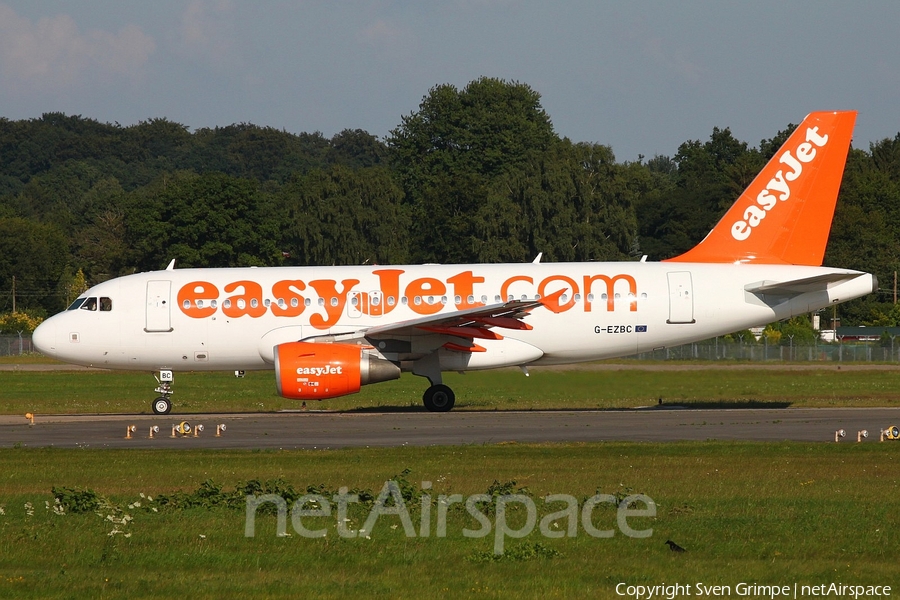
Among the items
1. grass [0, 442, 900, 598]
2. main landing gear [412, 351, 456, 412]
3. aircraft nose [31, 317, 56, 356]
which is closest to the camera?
grass [0, 442, 900, 598]

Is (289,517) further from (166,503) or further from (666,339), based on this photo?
(666,339)

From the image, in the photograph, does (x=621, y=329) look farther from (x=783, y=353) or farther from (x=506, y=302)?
(x=783, y=353)

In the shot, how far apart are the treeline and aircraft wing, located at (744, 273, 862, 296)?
5171 cm

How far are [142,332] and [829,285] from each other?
16879 mm

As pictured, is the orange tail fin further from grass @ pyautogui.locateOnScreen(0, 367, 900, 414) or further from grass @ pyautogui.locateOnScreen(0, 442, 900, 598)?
grass @ pyautogui.locateOnScreen(0, 442, 900, 598)

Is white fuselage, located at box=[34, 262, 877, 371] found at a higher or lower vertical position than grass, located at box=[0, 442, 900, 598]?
higher

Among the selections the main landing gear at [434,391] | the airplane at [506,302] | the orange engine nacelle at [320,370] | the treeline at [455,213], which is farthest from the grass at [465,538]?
the treeline at [455,213]

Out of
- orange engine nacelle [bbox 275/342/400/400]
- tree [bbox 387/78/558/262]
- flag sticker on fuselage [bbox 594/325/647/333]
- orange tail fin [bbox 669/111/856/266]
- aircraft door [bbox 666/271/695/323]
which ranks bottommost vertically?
orange engine nacelle [bbox 275/342/400/400]

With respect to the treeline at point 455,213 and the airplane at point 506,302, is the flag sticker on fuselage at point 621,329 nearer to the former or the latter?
the airplane at point 506,302

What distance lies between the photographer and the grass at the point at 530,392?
28766 mm

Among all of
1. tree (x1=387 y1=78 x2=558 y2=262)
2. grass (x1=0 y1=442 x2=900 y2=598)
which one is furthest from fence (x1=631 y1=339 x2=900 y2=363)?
tree (x1=387 y1=78 x2=558 y2=262)

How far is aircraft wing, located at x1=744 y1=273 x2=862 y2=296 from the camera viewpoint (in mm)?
28016

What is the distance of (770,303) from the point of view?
95.0 ft

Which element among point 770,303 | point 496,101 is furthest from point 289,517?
point 496,101
